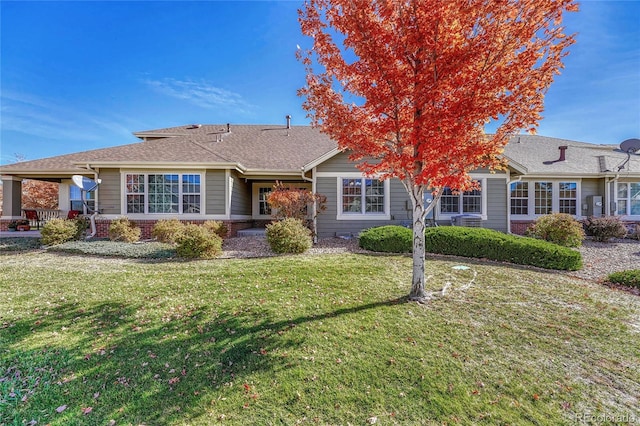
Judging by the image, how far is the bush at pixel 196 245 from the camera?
8227 mm

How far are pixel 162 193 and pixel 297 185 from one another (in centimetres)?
644

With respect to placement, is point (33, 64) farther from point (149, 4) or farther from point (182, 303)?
point (182, 303)

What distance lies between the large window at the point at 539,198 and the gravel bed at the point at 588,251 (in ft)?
9.39

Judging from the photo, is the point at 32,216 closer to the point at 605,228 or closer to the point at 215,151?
the point at 215,151

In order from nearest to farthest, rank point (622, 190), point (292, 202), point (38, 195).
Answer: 1. point (292, 202)
2. point (622, 190)
3. point (38, 195)

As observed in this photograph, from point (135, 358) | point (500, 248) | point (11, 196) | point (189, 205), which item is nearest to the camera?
point (135, 358)

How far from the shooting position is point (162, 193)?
1216cm

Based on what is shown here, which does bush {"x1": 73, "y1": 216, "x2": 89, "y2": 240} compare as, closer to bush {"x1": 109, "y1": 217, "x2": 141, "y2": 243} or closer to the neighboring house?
the neighboring house

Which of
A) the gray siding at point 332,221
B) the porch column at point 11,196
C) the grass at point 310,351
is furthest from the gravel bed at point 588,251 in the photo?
the porch column at point 11,196

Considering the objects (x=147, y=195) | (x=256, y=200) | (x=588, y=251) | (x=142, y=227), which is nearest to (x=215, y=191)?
(x=147, y=195)

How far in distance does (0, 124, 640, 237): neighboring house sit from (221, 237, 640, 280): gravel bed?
1.86 m

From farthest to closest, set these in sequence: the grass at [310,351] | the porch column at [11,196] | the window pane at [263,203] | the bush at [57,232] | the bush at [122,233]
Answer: the window pane at [263,203] → the porch column at [11,196] → the bush at [122,233] → the bush at [57,232] → the grass at [310,351]

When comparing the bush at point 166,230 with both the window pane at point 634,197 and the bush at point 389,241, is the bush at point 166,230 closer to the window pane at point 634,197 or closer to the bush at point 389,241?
the bush at point 389,241

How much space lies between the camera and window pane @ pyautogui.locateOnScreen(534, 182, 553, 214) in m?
14.2
